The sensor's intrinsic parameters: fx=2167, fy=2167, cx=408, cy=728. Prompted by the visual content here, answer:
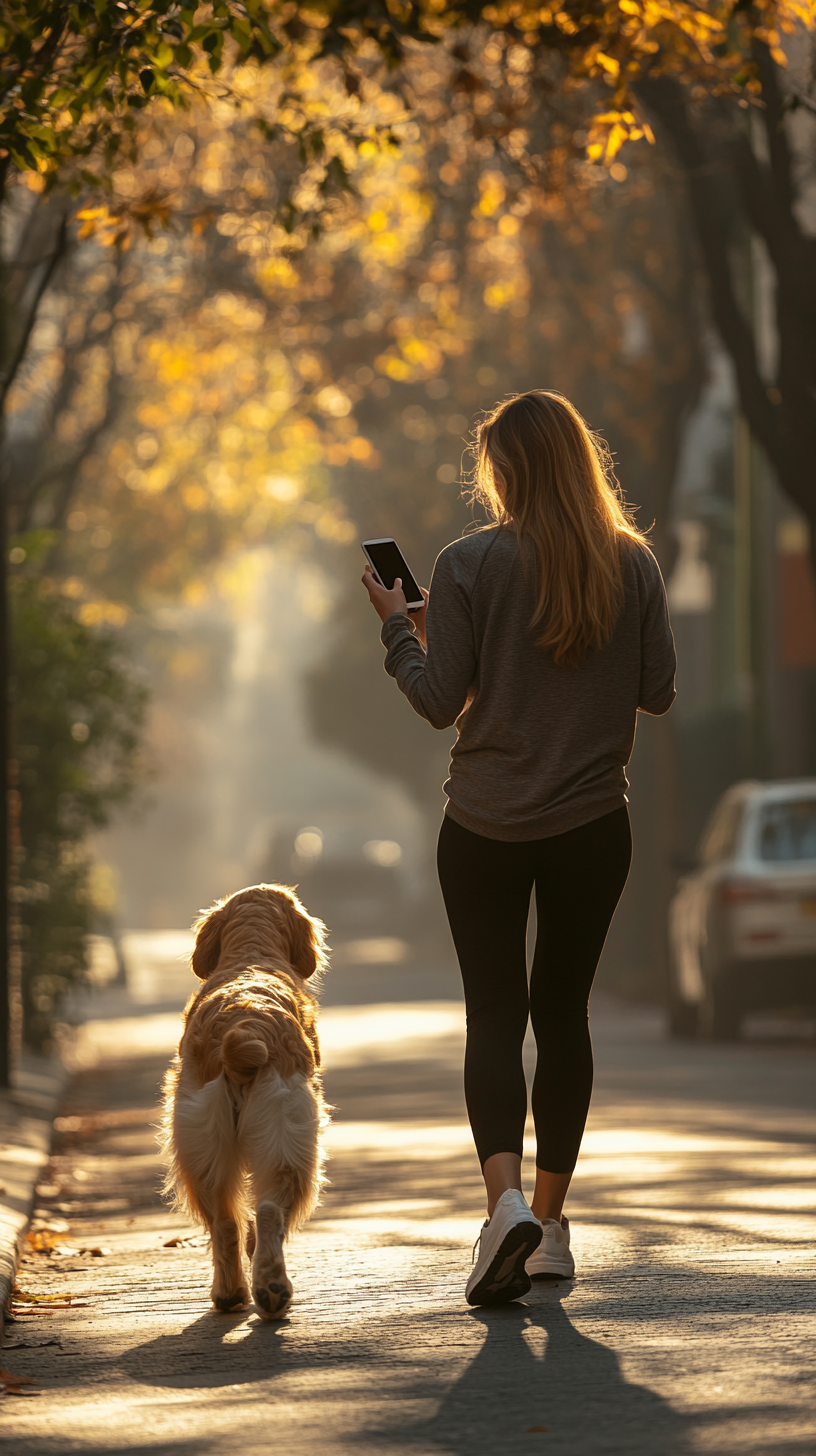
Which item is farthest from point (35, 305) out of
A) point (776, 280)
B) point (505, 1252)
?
point (505, 1252)

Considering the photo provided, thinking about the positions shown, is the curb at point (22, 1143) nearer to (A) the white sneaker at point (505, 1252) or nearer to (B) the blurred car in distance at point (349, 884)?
(A) the white sneaker at point (505, 1252)

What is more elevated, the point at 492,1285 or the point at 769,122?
the point at 769,122

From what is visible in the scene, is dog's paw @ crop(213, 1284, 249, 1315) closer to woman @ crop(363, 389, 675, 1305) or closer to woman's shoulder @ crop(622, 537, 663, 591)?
woman @ crop(363, 389, 675, 1305)

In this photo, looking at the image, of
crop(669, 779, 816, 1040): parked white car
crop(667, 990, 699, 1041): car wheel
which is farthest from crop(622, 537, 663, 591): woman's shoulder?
crop(667, 990, 699, 1041): car wheel

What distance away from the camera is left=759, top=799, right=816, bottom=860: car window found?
1545 centimetres

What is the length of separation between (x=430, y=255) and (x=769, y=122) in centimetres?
1011

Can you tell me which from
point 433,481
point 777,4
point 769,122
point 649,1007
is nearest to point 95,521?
point 433,481

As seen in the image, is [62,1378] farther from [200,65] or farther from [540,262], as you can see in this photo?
[540,262]

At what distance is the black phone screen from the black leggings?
59cm

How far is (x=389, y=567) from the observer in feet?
17.9

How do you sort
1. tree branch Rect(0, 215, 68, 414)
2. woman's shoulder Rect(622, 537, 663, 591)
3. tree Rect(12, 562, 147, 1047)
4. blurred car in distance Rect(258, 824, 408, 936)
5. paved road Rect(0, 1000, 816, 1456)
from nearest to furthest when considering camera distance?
1. paved road Rect(0, 1000, 816, 1456)
2. woman's shoulder Rect(622, 537, 663, 591)
3. tree branch Rect(0, 215, 68, 414)
4. tree Rect(12, 562, 147, 1047)
5. blurred car in distance Rect(258, 824, 408, 936)

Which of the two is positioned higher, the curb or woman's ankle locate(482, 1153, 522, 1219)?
woman's ankle locate(482, 1153, 522, 1219)

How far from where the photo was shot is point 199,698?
74.4 metres

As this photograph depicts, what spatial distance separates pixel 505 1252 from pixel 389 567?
1708 millimetres
